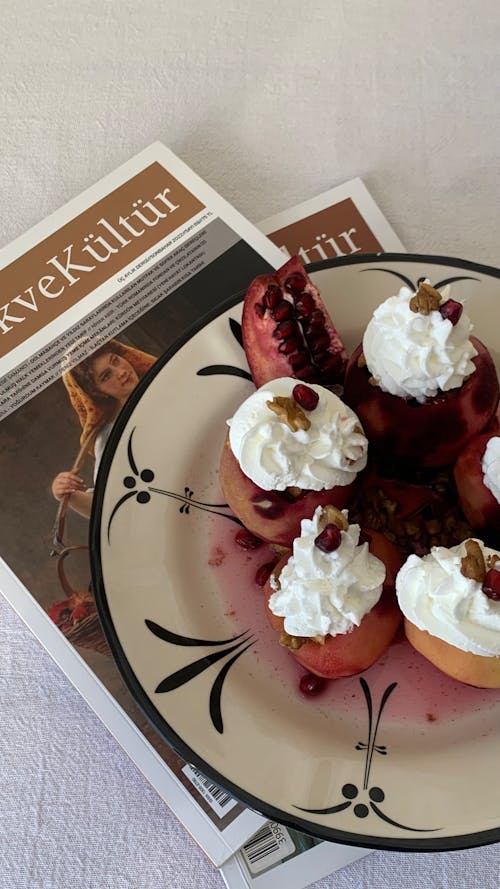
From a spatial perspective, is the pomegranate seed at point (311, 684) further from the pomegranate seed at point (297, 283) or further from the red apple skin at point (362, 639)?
the pomegranate seed at point (297, 283)

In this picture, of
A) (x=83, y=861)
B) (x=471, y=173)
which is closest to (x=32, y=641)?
(x=83, y=861)

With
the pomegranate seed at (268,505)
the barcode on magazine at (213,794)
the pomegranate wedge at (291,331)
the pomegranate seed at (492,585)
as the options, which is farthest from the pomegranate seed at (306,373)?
the barcode on magazine at (213,794)

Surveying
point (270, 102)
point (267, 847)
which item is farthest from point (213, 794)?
point (270, 102)

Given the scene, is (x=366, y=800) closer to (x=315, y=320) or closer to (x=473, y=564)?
(x=473, y=564)

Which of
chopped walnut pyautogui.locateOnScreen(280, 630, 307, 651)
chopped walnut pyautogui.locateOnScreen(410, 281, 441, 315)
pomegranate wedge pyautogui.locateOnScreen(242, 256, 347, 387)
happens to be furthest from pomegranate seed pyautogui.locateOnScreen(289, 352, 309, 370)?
chopped walnut pyautogui.locateOnScreen(280, 630, 307, 651)

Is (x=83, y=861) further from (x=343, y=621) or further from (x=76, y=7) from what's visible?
(x=76, y=7)
